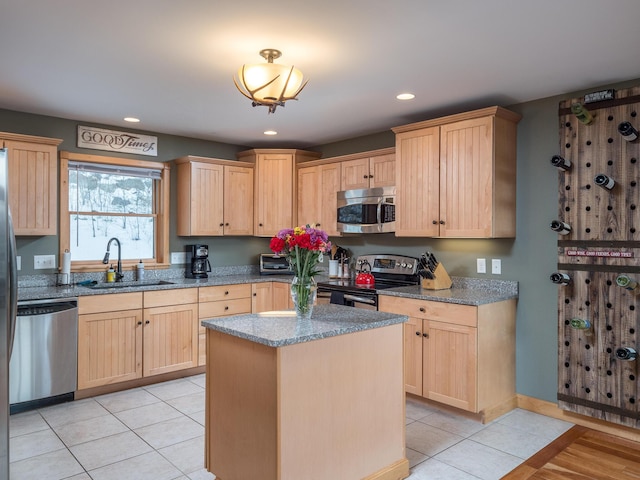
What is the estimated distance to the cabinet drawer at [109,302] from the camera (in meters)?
3.72

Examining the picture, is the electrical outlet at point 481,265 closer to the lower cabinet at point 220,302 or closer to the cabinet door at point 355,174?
the cabinet door at point 355,174

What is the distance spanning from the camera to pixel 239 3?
2.10 metres

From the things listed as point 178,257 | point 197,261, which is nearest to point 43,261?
point 178,257

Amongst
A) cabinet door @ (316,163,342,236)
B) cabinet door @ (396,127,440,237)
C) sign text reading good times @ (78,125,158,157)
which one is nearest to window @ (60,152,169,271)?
sign text reading good times @ (78,125,158,157)

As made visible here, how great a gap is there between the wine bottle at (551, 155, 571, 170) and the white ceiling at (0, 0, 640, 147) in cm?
50

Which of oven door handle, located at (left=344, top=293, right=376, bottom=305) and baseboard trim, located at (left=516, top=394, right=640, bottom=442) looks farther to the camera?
oven door handle, located at (left=344, top=293, right=376, bottom=305)

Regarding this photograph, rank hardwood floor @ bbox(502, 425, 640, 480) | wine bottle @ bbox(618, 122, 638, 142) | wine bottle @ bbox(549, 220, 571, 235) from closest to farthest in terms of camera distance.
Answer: hardwood floor @ bbox(502, 425, 640, 480) → wine bottle @ bbox(618, 122, 638, 142) → wine bottle @ bbox(549, 220, 571, 235)

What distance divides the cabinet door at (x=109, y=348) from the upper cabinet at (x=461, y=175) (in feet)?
8.31

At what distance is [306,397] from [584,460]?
187 cm

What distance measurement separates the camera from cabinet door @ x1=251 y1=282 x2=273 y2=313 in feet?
15.7

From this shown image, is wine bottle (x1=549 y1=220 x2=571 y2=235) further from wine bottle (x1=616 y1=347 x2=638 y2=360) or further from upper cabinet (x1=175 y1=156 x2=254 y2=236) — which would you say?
upper cabinet (x1=175 y1=156 x2=254 y2=236)

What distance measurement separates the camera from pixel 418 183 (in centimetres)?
388

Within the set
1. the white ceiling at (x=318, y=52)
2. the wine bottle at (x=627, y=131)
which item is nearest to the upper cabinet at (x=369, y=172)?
the white ceiling at (x=318, y=52)

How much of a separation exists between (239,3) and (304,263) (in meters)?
1.26
